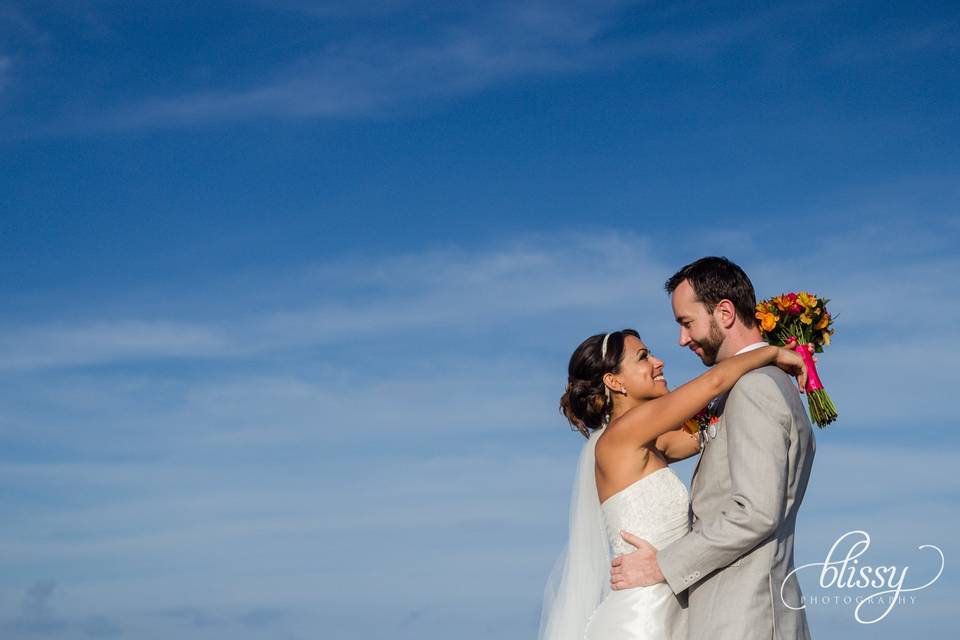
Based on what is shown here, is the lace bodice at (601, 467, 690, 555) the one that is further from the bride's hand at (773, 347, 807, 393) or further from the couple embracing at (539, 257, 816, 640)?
the bride's hand at (773, 347, 807, 393)

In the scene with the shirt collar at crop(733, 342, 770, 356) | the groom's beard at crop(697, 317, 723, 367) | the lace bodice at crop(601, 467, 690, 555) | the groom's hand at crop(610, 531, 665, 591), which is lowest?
the groom's hand at crop(610, 531, 665, 591)

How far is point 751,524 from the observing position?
619 centimetres

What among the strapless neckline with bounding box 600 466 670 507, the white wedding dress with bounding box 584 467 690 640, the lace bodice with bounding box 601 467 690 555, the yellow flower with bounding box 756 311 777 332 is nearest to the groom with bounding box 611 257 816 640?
the yellow flower with bounding box 756 311 777 332

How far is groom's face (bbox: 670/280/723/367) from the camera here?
7.01m

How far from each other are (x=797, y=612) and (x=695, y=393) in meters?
1.58

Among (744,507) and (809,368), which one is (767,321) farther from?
(744,507)

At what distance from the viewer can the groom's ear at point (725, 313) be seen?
22.8ft

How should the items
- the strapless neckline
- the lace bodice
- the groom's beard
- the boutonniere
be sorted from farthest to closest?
the strapless neckline < the lace bodice < the groom's beard < the boutonniere

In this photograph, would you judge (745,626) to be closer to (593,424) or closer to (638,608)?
(638,608)

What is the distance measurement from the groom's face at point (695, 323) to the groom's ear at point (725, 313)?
4 centimetres

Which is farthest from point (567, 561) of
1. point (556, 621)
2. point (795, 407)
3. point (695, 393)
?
point (795, 407)

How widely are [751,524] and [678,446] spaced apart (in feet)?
8.82

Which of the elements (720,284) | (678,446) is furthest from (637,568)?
A: (720,284)

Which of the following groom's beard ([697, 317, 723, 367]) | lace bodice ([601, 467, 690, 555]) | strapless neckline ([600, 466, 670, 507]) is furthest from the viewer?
strapless neckline ([600, 466, 670, 507])
